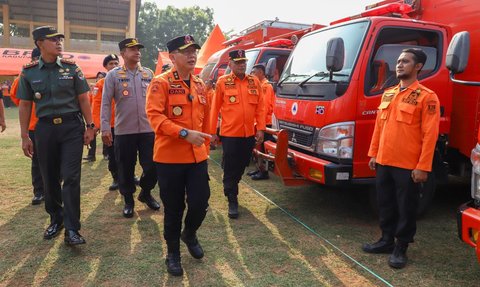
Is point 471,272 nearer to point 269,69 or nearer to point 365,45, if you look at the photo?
point 365,45

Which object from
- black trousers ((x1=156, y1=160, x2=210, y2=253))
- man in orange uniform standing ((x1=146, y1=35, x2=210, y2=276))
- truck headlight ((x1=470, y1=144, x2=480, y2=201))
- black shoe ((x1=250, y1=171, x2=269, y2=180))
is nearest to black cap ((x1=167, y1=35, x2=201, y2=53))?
man in orange uniform standing ((x1=146, y1=35, x2=210, y2=276))

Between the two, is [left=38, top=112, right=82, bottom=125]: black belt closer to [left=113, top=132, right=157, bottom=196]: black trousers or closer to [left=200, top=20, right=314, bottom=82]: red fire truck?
[left=113, top=132, right=157, bottom=196]: black trousers

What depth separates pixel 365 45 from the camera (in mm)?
3941

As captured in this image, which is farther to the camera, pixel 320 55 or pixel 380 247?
pixel 320 55

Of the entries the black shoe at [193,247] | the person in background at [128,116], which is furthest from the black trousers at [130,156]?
the black shoe at [193,247]

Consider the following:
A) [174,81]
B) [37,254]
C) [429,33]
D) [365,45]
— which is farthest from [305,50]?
[37,254]

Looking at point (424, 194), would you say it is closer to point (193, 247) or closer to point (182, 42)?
point (193, 247)

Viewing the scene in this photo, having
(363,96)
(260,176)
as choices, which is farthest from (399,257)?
(260,176)

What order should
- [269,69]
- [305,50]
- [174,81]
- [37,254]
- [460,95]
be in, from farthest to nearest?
1. [269,69]
2. [305,50]
3. [460,95]
4. [37,254]
5. [174,81]

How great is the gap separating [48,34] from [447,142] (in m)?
4.14

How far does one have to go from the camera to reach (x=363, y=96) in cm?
387

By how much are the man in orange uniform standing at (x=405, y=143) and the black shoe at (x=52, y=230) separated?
120 inches

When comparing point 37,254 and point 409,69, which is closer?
point 409,69

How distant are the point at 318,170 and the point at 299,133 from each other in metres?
0.59
